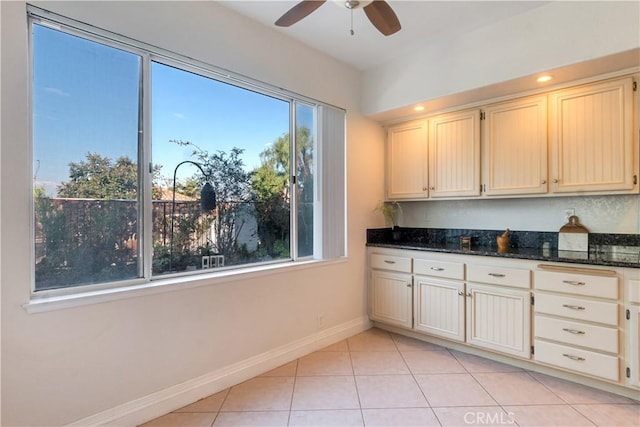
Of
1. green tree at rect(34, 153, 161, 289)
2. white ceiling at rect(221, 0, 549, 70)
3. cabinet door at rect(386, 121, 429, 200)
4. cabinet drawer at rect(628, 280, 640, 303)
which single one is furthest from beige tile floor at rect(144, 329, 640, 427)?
white ceiling at rect(221, 0, 549, 70)

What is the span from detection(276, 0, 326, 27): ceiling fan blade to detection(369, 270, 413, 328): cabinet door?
97.6 inches

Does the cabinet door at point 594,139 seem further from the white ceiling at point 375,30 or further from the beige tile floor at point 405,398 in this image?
the beige tile floor at point 405,398

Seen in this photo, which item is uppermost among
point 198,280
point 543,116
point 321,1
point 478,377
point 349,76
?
point 349,76

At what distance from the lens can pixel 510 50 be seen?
2.56 m

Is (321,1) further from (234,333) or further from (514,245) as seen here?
(514,245)

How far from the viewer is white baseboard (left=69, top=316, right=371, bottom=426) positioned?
184 centimetres

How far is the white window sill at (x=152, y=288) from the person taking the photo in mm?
1639

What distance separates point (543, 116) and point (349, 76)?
1882 millimetres

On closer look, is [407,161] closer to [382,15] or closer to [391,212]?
[391,212]

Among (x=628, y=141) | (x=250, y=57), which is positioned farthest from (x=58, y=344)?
(x=628, y=141)

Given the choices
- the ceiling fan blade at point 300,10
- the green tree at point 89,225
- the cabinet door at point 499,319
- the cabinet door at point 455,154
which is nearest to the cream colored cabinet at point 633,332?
the cabinet door at point 499,319

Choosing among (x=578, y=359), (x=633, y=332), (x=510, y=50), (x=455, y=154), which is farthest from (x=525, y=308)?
(x=510, y=50)

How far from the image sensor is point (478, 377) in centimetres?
247

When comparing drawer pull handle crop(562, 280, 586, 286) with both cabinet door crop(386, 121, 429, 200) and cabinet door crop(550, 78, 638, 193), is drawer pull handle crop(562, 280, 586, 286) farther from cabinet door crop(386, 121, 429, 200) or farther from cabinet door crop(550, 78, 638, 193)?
cabinet door crop(386, 121, 429, 200)
